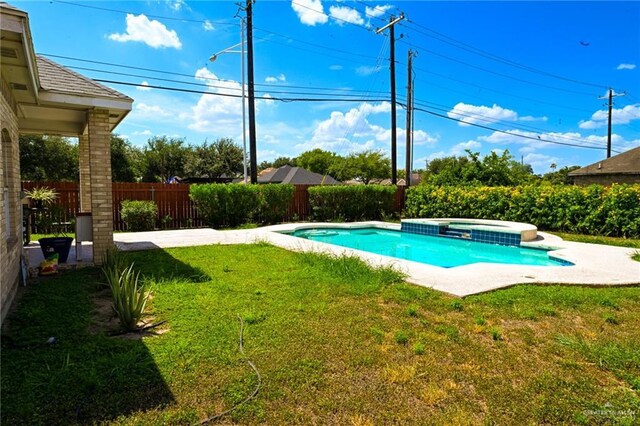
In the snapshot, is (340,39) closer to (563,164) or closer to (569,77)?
(569,77)

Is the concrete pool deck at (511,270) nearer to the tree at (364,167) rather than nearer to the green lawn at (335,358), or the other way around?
the green lawn at (335,358)

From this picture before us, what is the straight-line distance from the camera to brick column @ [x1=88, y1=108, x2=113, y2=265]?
607 centimetres

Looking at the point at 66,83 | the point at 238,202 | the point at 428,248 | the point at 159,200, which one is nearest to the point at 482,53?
the point at 428,248

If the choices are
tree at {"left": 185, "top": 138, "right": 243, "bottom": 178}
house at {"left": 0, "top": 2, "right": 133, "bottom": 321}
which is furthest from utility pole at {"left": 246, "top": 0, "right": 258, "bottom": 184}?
tree at {"left": 185, "top": 138, "right": 243, "bottom": 178}

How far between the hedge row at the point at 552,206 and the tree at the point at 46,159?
2354cm

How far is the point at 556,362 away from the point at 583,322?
1.19 meters

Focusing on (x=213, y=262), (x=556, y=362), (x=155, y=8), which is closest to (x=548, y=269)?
(x=556, y=362)

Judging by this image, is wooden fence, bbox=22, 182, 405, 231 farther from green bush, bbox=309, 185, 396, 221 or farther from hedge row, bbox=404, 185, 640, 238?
hedge row, bbox=404, 185, 640, 238

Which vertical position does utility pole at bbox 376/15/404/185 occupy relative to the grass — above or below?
above

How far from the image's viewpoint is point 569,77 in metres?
26.4

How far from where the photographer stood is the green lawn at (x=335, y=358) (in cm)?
227

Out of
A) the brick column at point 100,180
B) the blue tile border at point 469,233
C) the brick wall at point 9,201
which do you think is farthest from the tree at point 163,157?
the brick wall at point 9,201

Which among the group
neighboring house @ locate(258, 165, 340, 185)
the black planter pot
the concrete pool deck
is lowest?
the concrete pool deck

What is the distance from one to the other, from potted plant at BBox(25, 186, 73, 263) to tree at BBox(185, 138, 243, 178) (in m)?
27.1
